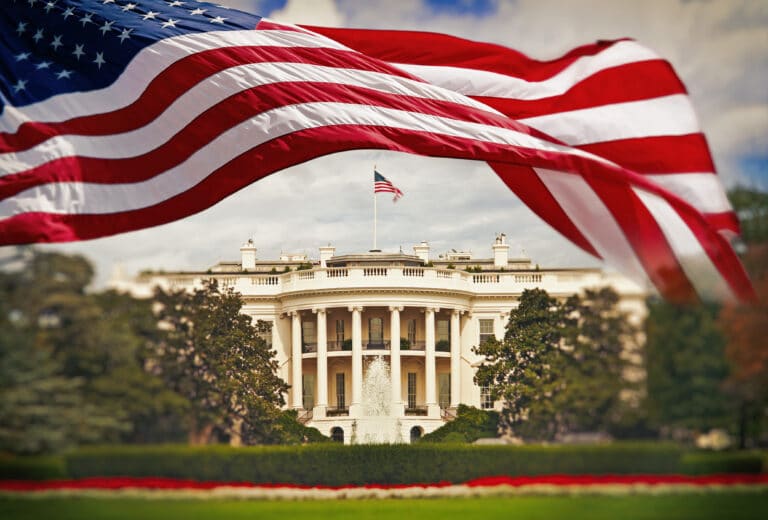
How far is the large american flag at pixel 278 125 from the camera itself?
9.02m

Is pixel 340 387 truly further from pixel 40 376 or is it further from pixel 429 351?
pixel 40 376

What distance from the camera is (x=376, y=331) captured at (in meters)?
47.9

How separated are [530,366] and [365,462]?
4.02 m

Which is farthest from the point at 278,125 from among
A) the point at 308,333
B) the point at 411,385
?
the point at 308,333

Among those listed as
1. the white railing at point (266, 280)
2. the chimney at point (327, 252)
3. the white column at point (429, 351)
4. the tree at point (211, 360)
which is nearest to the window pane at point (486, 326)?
the white column at point (429, 351)

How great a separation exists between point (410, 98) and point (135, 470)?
145 inches

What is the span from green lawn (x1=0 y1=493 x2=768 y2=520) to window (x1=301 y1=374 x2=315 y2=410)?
2645 centimetres

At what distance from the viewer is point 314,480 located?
55.1 ft

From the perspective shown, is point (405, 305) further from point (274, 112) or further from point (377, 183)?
point (274, 112)

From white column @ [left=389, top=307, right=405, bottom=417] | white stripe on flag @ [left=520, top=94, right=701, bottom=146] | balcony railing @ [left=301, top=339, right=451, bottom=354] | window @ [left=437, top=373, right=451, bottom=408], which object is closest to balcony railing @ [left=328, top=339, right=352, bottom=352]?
balcony railing @ [left=301, top=339, right=451, bottom=354]

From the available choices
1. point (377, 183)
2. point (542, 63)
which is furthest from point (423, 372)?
point (542, 63)

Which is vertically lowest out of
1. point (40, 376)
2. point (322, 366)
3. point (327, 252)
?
point (40, 376)

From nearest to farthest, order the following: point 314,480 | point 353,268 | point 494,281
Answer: point 314,480
point 494,281
point 353,268

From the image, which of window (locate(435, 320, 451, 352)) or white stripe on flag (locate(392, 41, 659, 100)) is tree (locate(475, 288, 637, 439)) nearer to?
white stripe on flag (locate(392, 41, 659, 100))
